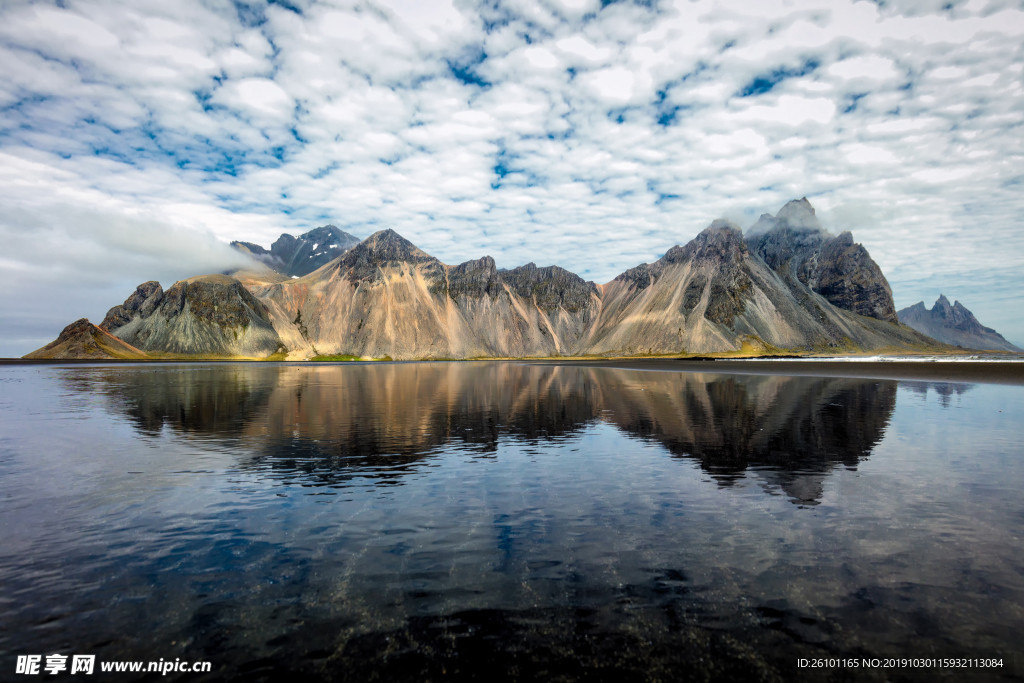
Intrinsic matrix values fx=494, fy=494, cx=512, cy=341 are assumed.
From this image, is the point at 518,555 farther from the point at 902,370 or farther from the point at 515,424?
the point at 902,370

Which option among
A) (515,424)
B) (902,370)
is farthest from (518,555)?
(902,370)

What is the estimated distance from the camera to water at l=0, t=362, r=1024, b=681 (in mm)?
7969

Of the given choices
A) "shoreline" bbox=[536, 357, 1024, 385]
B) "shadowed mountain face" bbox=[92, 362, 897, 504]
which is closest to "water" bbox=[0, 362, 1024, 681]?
"shadowed mountain face" bbox=[92, 362, 897, 504]

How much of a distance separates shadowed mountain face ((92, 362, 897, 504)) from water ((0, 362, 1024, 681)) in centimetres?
32

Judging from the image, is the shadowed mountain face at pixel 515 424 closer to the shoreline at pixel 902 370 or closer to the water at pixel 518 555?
the water at pixel 518 555

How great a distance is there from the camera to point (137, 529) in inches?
531

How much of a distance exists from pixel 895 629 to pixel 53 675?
44.3 ft

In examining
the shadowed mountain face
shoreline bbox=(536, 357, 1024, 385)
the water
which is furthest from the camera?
shoreline bbox=(536, 357, 1024, 385)

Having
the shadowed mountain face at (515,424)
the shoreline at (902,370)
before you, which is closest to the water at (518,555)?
the shadowed mountain face at (515,424)

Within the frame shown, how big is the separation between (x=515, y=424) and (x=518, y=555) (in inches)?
832

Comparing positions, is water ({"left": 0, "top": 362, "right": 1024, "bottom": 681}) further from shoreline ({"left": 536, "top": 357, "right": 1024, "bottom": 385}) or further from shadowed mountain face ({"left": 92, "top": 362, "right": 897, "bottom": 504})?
shoreline ({"left": 536, "top": 357, "right": 1024, "bottom": 385})

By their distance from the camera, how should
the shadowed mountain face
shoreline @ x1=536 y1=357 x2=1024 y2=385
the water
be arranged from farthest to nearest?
shoreline @ x1=536 y1=357 x2=1024 y2=385 → the shadowed mountain face → the water

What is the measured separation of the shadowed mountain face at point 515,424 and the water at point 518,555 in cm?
32

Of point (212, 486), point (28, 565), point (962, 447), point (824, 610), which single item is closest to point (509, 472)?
point (212, 486)
